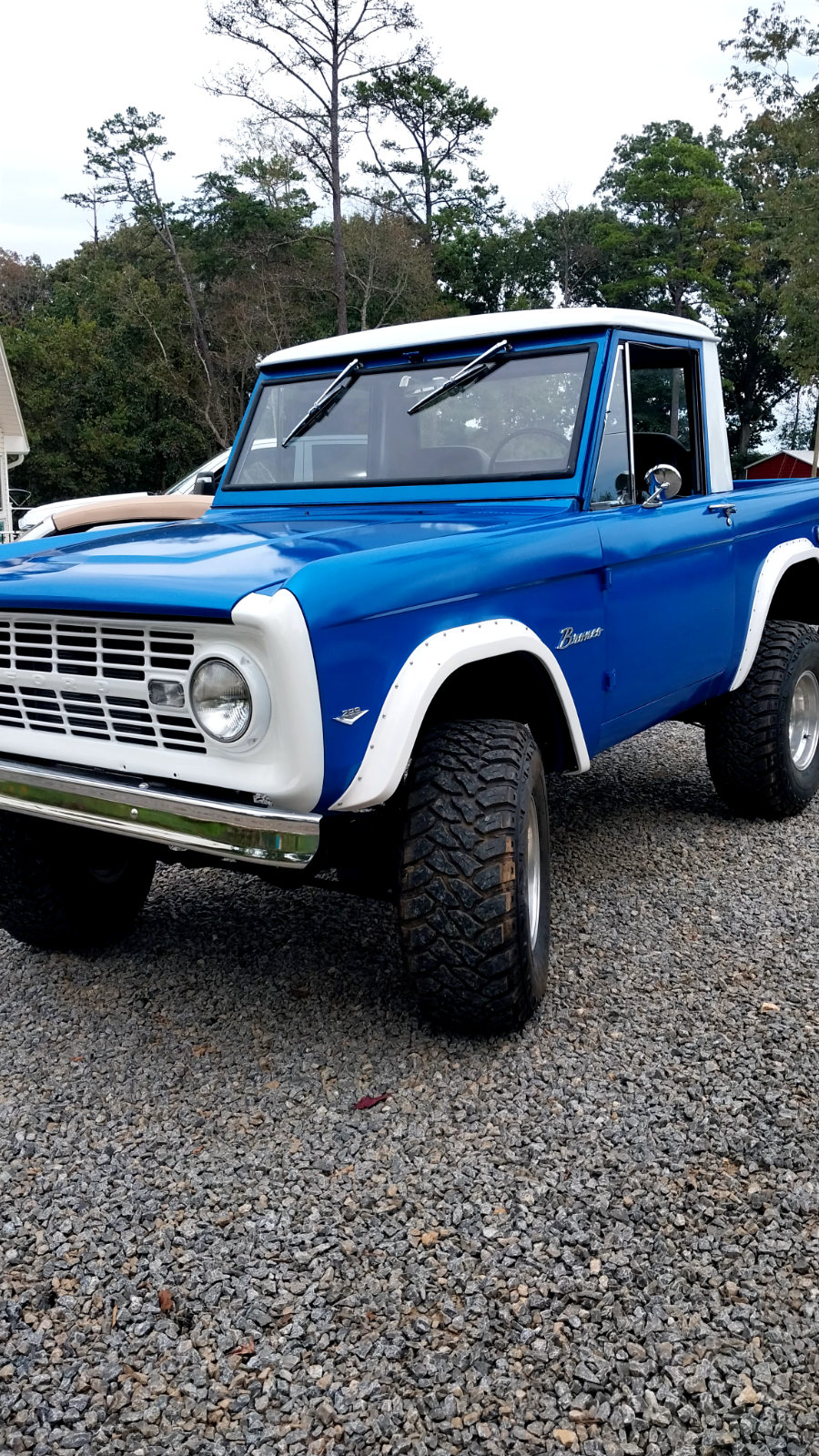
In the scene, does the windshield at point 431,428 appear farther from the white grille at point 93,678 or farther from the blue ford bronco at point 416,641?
the white grille at point 93,678

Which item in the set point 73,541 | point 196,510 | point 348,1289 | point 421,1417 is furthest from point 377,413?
point 196,510

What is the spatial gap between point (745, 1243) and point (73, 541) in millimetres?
2695

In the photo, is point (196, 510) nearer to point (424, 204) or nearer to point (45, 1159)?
point (45, 1159)

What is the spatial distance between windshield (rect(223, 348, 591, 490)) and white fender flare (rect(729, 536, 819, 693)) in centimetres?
141

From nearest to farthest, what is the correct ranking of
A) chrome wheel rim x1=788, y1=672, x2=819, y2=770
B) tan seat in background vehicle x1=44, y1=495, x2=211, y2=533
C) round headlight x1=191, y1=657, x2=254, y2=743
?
round headlight x1=191, y1=657, x2=254, y2=743
chrome wheel rim x1=788, y1=672, x2=819, y2=770
tan seat in background vehicle x1=44, y1=495, x2=211, y2=533

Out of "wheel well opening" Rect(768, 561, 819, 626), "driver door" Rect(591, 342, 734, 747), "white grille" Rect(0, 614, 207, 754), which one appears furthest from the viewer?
"wheel well opening" Rect(768, 561, 819, 626)

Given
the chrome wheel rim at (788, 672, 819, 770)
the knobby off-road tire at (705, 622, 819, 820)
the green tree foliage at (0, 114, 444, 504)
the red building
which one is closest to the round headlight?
the knobby off-road tire at (705, 622, 819, 820)

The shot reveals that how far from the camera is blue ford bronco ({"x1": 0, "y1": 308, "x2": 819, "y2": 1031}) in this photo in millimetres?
2494

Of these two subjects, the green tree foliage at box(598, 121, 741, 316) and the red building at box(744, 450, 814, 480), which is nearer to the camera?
the red building at box(744, 450, 814, 480)

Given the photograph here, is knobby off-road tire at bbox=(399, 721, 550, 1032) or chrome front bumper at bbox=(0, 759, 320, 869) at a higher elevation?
chrome front bumper at bbox=(0, 759, 320, 869)

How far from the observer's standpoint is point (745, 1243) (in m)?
2.25

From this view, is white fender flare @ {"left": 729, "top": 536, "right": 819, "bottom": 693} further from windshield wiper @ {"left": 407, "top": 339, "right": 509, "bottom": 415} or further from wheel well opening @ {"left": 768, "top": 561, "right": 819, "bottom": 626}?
windshield wiper @ {"left": 407, "top": 339, "right": 509, "bottom": 415}

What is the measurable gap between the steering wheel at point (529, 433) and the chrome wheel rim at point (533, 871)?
126 centimetres

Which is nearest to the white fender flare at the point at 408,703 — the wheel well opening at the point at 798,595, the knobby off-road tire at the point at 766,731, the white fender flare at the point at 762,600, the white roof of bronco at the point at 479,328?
the white roof of bronco at the point at 479,328
